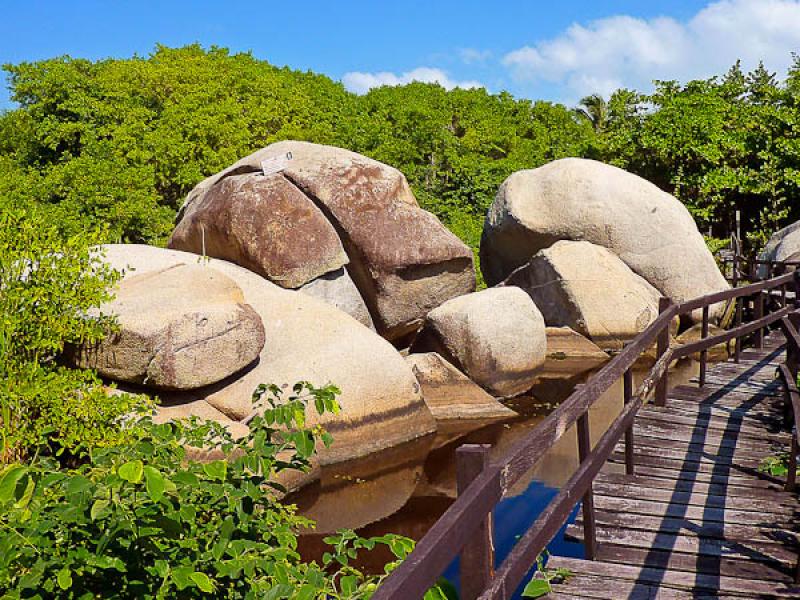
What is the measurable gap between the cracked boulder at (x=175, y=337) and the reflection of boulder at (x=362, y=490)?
1.71 meters

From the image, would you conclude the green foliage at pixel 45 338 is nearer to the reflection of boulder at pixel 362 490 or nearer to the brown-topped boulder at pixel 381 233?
the reflection of boulder at pixel 362 490

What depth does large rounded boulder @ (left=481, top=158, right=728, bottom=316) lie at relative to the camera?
18719mm

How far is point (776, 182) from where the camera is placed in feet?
74.9

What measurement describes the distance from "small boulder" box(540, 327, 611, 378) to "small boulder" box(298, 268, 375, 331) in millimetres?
3509

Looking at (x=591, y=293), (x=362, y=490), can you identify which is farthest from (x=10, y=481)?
(x=591, y=293)

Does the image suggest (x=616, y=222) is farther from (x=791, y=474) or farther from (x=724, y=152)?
(x=791, y=474)

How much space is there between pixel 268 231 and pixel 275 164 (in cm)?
156

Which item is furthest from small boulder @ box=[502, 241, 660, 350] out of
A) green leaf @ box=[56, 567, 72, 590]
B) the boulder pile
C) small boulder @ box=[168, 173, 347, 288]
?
green leaf @ box=[56, 567, 72, 590]

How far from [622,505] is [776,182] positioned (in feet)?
64.1

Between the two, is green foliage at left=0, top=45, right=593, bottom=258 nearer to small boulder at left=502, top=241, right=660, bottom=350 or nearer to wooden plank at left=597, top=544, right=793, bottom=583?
small boulder at left=502, top=241, right=660, bottom=350

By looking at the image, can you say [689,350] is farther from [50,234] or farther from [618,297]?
[618,297]

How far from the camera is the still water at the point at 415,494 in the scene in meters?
8.56

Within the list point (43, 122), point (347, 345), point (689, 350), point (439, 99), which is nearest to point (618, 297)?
point (347, 345)

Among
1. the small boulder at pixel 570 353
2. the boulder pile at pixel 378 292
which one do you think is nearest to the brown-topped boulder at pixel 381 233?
the boulder pile at pixel 378 292
